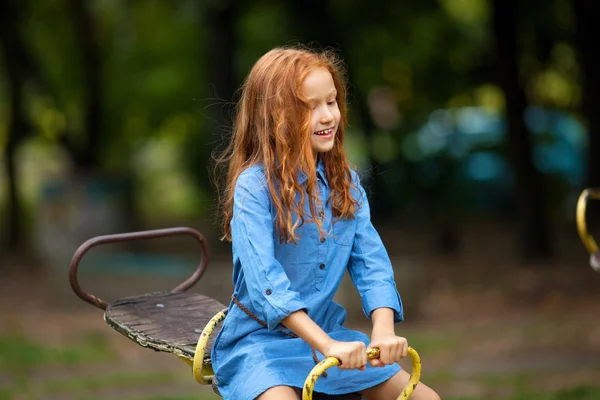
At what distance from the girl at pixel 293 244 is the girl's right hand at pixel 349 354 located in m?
0.17

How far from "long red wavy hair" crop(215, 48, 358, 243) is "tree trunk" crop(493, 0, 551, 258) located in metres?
8.23

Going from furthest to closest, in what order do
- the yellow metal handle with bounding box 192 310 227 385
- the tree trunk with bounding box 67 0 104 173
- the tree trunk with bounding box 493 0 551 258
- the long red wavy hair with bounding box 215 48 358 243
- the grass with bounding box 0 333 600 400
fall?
the tree trunk with bounding box 67 0 104 173, the tree trunk with bounding box 493 0 551 258, the grass with bounding box 0 333 600 400, the yellow metal handle with bounding box 192 310 227 385, the long red wavy hair with bounding box 215 48 358 243

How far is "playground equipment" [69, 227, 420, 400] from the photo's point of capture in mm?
2994

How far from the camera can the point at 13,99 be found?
1406 centimetres

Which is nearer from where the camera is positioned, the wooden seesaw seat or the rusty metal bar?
the wooden seesaw seat

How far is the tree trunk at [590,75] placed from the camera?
1030cm

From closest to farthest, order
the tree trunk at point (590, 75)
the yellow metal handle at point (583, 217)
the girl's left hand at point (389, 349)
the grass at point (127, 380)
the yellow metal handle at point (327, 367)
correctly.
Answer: the yellow metal handle at point (327, 367) < the girl's left hand at point (389, 349) < the yellow metal handle at point (583, 217) < the grass at point (127, 380) < the tree trunk at point (590, 75)

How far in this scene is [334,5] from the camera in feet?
36.3

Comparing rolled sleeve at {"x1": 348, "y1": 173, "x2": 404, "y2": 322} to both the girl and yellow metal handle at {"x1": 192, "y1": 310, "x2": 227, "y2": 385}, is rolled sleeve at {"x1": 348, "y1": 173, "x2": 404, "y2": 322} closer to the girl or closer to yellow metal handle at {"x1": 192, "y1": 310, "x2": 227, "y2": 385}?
the girl

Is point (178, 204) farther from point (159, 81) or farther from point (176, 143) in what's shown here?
point (159, 81)

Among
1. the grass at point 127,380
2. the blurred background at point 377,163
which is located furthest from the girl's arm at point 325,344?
the grass at point 127,380

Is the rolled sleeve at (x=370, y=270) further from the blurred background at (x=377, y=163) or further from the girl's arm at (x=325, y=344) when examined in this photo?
the blurred background at (x=377, y=163)

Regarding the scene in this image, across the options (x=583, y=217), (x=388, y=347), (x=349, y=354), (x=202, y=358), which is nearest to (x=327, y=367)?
(x=349, y=354)

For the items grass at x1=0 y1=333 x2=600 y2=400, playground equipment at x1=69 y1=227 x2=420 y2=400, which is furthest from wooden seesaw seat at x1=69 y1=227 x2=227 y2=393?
grass at x1=0 y1=333 x2=600 y2=400
